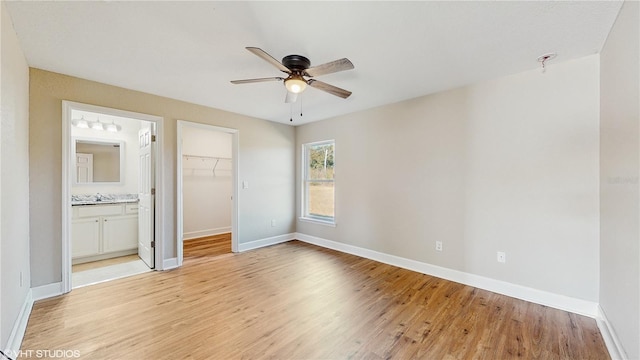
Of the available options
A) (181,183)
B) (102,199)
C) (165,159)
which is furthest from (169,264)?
(102,199)

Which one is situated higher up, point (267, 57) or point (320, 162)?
point (267, 57)

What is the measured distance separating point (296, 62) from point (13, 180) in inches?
95.3

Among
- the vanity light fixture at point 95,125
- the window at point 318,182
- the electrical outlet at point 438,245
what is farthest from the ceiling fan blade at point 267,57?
the vanity light fixture at point 95,125

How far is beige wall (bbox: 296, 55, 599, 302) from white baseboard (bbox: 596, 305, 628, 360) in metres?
0.22

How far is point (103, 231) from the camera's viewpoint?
3826mm

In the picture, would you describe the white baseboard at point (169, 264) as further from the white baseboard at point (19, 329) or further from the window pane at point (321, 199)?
the window pane at point (321, 199)

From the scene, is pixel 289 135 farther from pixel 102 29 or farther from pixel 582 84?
pixel 582 84

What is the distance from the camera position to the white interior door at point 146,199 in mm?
3512

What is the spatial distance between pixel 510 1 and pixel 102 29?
2958 mm

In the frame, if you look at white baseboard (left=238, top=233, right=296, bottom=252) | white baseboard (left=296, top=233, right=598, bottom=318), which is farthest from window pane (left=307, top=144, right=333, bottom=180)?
white baseboard (left=296, top=233, right=598, bottom=318)

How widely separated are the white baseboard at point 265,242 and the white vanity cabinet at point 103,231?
1752mm

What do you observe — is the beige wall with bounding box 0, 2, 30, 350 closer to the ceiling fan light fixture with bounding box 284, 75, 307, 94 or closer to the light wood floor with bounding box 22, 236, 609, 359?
the light wood floor with bounding box 22, 236, 609, 359

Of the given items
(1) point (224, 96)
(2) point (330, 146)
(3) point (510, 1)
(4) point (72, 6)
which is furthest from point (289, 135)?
(3) point (510, 1)

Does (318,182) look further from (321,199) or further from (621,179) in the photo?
(621,179)
